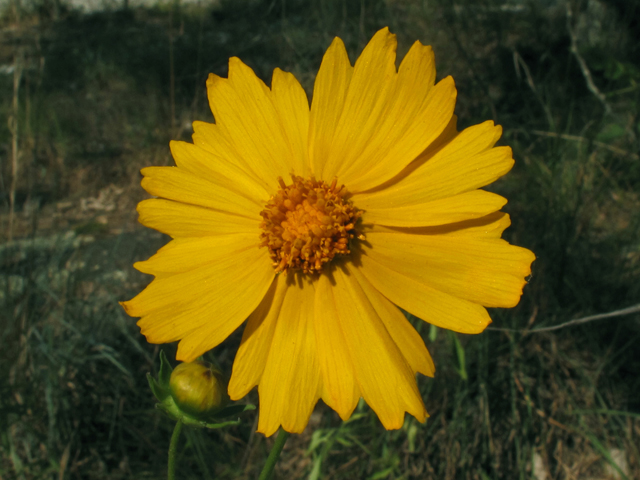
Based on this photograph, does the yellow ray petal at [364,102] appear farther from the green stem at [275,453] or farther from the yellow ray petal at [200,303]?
the green stem at [275,453]

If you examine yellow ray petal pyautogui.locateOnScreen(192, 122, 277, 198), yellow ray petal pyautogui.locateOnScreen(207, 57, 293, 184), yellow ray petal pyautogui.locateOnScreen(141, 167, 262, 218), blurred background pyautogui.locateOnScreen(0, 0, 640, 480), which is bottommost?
blurred background pyautogui.locateOnScreen(0, 0, 640, 480)

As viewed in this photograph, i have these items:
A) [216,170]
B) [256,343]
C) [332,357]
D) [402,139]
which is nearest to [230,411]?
[256,343]

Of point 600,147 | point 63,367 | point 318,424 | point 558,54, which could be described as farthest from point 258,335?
point 558,54

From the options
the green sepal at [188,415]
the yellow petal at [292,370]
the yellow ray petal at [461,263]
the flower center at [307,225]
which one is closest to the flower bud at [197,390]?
the green sepal at [188,415]

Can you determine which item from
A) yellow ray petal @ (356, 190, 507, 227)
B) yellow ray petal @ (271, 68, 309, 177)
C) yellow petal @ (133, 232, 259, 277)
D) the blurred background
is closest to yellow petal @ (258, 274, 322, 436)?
yellow petal @ (133, 232, 259, 277)

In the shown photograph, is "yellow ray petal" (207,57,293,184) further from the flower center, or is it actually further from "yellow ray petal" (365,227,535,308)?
"yellow ray petal" (365,227,535,308)

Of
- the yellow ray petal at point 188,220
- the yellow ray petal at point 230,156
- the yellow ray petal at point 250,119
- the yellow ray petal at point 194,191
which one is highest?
the yellow ray petal at point 250,119

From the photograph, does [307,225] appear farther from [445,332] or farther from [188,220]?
[445,332]
